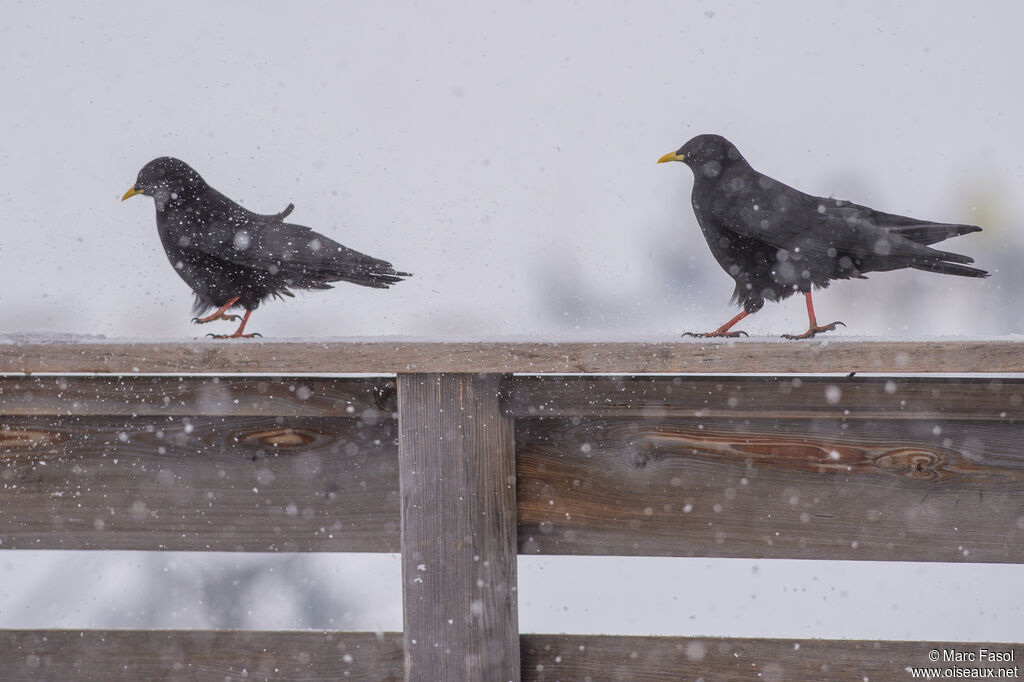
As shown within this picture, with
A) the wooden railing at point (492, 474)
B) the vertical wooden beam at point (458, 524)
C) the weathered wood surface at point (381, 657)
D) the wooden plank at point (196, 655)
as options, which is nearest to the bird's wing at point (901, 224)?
the wooden railing at point (492, 474)

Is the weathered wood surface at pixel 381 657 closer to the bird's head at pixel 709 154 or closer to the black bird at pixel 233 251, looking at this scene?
the black bird at pixel 233 251

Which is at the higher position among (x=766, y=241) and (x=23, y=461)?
(x=766, y=241)

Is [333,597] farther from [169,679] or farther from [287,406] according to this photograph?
[287,406]

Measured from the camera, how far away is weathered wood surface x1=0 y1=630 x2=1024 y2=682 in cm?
142

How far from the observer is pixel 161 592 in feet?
15.9

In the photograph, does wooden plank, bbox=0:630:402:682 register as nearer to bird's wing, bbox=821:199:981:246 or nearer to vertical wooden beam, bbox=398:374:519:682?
vertical wooden beam, bbox=398:374:519:682

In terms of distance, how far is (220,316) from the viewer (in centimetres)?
238

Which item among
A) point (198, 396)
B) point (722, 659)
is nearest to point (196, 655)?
point (198, 396)

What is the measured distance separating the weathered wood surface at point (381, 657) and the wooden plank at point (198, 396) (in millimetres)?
456

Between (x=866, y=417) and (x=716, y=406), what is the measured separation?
0.85ft

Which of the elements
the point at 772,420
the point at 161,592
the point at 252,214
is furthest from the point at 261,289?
the point at 161,592

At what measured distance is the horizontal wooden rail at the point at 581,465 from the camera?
4.47ft

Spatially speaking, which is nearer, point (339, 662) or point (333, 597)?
point (339, 662)

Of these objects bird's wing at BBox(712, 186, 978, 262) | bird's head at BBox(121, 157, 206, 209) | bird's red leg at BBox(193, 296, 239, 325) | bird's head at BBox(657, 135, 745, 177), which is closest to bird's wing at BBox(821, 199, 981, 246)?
bird's wing at BBox(712, 186, 978, 262)
